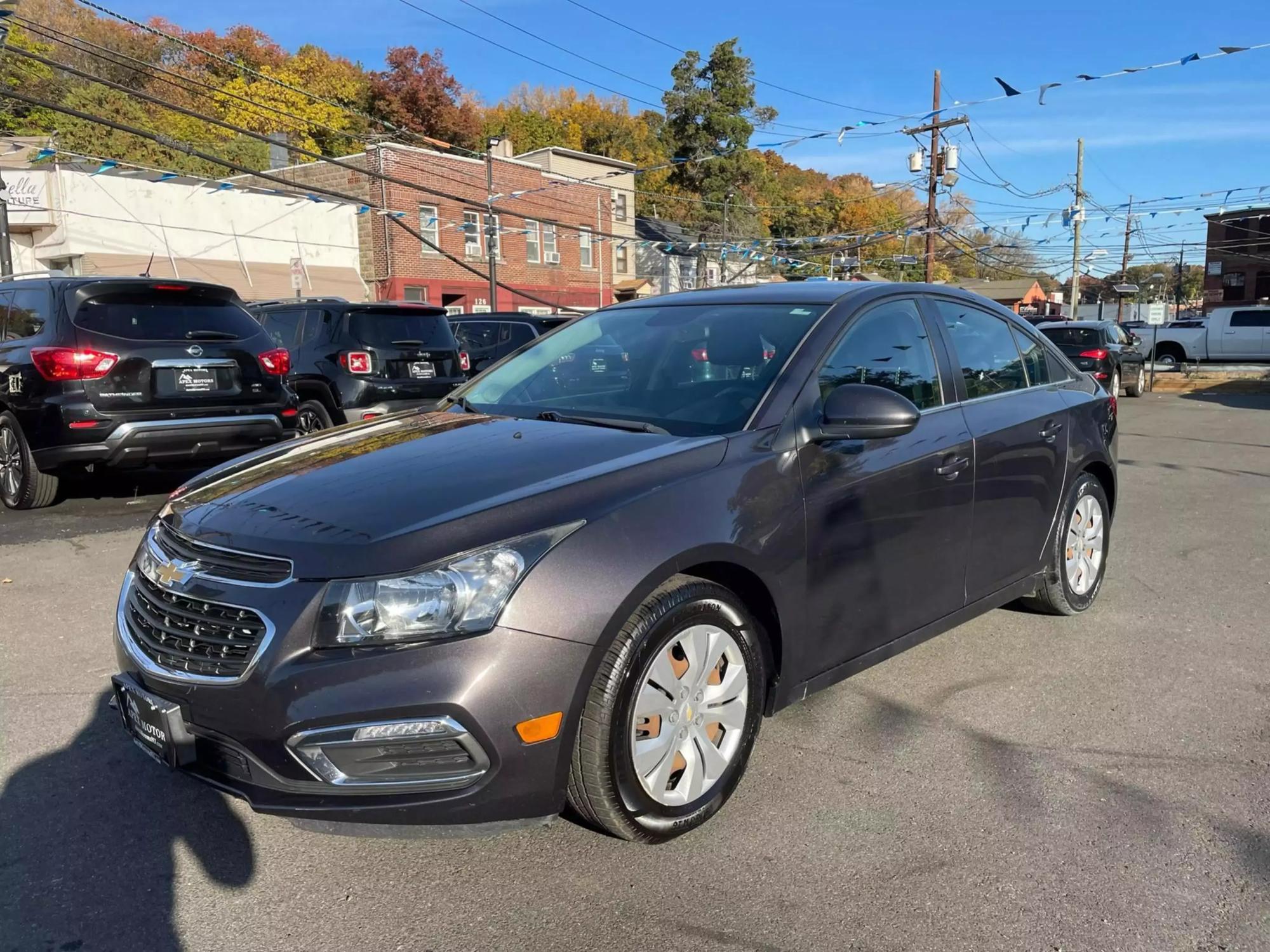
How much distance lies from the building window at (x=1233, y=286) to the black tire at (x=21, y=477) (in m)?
69.8

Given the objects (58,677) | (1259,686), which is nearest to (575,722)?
(58,677)

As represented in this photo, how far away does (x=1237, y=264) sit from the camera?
61.0m

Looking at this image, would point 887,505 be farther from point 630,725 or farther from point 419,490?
point 419,490

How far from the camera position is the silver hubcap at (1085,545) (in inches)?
191

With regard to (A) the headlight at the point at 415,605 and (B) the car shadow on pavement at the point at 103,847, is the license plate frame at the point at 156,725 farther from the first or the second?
(A) the headlight at the point at 415,605

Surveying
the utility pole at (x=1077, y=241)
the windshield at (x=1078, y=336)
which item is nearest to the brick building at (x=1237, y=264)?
the utility pole at (x=1077, y=241)

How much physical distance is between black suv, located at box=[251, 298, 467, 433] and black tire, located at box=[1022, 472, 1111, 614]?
21.5 feet

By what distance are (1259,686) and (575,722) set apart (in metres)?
3.30

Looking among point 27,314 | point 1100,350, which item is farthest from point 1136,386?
point 27,314

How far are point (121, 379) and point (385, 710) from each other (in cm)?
577

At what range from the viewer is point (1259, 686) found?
13.6 feet

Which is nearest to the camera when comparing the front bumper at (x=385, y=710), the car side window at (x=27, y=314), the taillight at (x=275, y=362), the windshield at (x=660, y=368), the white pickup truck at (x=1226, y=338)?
the front bumper at (x=385, y=710)

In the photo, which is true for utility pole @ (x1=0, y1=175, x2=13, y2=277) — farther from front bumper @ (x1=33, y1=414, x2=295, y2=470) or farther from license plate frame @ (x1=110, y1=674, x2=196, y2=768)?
license plate frame @ (x1=110, y1=674, x2=196, y2=768)

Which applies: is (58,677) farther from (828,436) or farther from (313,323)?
(313,323)
